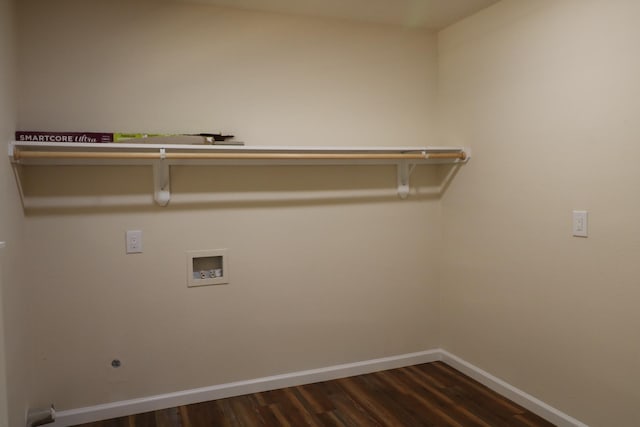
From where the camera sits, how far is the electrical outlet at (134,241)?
247 centimetres

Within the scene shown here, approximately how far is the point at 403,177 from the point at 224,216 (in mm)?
1153

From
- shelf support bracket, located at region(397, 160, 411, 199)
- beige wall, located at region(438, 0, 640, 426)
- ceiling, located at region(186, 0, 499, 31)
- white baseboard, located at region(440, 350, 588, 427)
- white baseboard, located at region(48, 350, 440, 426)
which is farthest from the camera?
shelf support bracket, located at region(397, 160, 411, 199)

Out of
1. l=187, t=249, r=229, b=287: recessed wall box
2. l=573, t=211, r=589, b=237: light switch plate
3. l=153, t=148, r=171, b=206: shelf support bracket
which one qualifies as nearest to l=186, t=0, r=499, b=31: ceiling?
l=153, t=148, r=171, b=206: shelf support bracket

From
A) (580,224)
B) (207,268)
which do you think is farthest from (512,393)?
(207,268)

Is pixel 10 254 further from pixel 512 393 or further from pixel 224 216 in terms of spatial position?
pixel 512 393

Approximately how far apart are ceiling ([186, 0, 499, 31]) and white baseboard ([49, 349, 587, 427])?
2094 mm

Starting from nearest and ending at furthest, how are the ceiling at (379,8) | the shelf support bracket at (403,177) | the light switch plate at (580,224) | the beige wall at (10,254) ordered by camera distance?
1. the beige wall at (10,254)
2. the light switch plate at (580,224)
3. the ceiling at (379,8)
4. the shelf support bracket at (403,177)

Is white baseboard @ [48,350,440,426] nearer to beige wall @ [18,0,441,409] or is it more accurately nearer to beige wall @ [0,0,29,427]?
beige wall @ [18,0,441,409]

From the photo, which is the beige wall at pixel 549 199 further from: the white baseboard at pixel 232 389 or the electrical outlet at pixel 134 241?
the electrical outlet at pixel 134 241

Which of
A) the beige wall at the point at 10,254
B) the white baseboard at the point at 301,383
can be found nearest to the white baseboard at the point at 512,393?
the white baseboard at the point at 301,383

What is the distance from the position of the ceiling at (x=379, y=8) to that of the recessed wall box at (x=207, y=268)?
1.34 metres

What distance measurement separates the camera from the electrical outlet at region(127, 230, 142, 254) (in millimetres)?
2471

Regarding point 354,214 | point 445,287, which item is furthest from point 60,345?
point 445,287

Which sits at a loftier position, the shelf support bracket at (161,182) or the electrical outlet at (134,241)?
the shelf support bracket at (161,182)
